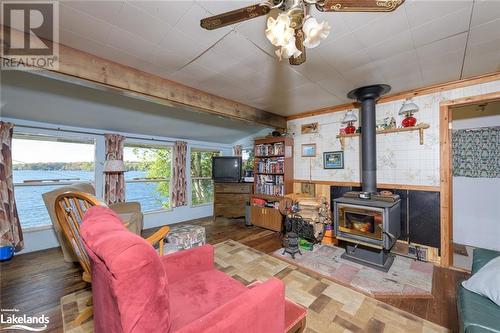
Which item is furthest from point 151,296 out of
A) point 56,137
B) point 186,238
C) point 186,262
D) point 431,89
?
point 56,137

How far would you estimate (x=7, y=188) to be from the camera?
278 cm

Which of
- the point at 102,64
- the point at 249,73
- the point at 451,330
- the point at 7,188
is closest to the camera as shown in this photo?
the point at 451,330

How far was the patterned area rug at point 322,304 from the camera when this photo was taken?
1.61 meters

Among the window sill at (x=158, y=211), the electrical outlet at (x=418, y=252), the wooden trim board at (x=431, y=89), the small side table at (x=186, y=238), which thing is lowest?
the electrical outlet at (x=418, y=252)

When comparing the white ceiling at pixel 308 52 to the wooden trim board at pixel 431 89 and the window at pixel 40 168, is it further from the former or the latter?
the window at pixel 40 168

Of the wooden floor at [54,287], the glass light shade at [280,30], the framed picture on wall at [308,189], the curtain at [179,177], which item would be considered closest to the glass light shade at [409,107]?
the framed picture on wall at [308,189]

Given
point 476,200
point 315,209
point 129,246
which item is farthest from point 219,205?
point 476,200

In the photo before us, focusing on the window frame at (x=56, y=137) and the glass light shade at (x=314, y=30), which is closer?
the glass light shade at (x=314, y=30)

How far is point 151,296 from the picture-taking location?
0.74 metres

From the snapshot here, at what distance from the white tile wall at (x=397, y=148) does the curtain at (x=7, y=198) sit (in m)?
4.50

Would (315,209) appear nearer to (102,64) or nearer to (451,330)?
(451,330)

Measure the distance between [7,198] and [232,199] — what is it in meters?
3.51

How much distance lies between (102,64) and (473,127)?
492cm

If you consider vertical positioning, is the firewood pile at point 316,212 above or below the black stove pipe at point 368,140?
below
